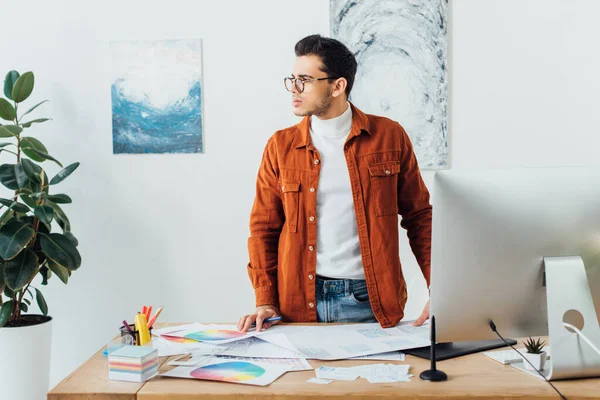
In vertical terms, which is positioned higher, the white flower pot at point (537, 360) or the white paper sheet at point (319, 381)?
the white flower pot at point (537, 360)

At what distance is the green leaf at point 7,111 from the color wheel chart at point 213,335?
1834mm

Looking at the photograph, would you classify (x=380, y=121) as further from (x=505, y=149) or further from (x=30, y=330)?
(x=30, y=330)

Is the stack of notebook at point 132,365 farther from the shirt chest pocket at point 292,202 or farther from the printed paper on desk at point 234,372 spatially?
the shirt chest pocket at point 292,202

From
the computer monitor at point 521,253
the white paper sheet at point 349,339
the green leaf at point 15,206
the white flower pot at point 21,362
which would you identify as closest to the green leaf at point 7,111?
the green leaf at point 15,206

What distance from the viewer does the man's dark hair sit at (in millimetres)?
2101

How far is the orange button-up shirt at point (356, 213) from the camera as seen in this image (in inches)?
78.4

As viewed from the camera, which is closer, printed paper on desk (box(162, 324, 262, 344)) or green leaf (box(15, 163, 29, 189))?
printed paper on desk (box(162, 324, 262, 344))

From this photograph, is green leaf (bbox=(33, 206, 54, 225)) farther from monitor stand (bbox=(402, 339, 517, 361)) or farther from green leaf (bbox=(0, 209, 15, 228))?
monitor stand (bbox=(402, 339, 517, 361))

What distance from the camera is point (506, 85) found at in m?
3.10

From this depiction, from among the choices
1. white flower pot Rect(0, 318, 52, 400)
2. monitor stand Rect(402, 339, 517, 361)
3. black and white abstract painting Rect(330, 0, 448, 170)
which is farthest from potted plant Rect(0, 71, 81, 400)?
monitor stand Rect(402, 339, 517, 361)

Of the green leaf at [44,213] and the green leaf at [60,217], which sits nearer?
the green leaf at [44,213]

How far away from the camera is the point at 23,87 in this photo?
2963 millimetres

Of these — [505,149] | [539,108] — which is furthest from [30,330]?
[539,108]

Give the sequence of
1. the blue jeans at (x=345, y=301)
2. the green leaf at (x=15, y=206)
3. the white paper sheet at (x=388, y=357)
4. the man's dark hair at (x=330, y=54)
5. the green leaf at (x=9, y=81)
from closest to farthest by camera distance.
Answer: the white paper sheet at (x=388, y=357) < the blue jeans at (x=345, y=301) < the man's dark hair at (x=330, y=54) < the green leaf at (x=15, y=206) < the green leaf at (x=9, y=81)
